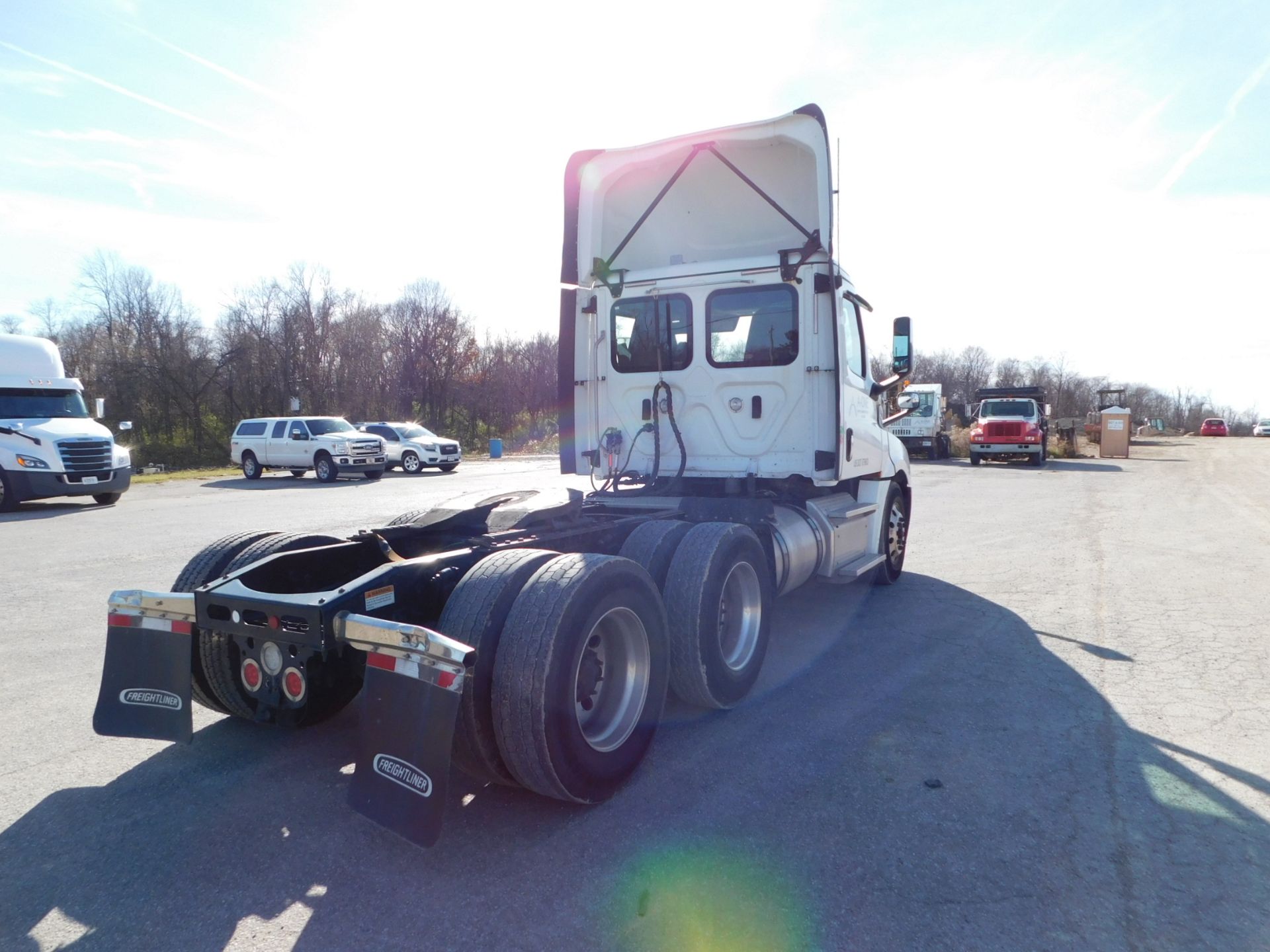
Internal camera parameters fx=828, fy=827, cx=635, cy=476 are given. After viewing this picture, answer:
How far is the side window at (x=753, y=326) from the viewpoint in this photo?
20.9 feet

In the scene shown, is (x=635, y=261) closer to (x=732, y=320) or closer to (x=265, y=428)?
(x=732, y=320)

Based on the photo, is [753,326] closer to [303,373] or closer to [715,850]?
[715,850]

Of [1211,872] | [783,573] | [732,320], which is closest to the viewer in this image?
[1211,872]

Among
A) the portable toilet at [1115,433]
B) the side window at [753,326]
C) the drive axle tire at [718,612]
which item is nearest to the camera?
the drive axle tire at [718,612]

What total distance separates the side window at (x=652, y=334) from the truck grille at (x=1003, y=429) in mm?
22894

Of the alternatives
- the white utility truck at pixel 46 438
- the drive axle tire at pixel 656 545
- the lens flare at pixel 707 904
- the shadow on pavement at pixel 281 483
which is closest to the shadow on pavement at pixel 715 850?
the lens flare at pixel 707 904

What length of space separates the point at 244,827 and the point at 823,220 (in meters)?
5.18

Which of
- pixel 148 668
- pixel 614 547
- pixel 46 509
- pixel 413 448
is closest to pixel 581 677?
pixel 614 547

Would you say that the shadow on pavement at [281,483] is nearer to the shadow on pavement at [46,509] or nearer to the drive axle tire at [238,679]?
the shadow on pavement at [46,509]

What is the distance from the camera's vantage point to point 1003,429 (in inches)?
1050

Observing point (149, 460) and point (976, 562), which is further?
point (149, 460)

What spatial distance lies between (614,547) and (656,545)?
434 mm

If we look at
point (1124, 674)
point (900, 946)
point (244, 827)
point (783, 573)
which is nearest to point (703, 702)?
point (783, 573)

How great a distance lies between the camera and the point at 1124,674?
207 inches
